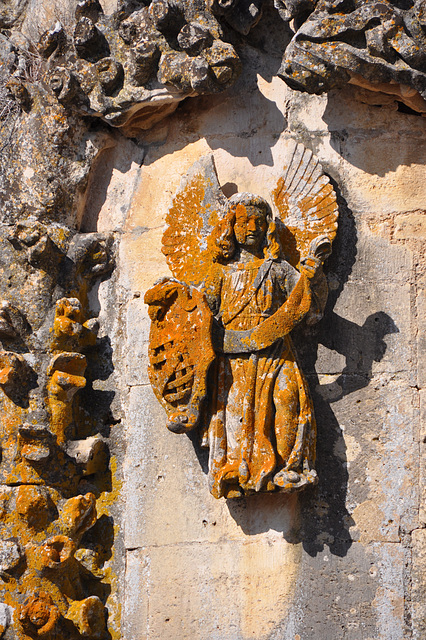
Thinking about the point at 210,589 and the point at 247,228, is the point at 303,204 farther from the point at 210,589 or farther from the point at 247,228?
the point at 210,589

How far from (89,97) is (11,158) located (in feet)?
2.08

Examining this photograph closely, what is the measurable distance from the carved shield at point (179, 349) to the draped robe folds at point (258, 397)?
15 centimetres

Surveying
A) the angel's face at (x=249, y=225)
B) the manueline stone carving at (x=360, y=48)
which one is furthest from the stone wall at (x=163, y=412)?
the angel's face at (x=249, y=225)

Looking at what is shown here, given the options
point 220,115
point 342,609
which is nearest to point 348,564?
point 342,609

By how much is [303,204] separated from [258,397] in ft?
3.97

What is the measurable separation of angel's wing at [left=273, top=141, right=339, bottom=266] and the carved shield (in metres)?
0.69

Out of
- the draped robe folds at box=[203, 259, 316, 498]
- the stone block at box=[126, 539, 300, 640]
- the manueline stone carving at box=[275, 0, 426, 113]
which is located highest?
the manueline stone carving at box=[275, 0, 426, 113]

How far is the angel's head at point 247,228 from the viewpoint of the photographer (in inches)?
219

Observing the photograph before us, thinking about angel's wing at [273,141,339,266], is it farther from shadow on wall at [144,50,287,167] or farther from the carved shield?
the carved shield

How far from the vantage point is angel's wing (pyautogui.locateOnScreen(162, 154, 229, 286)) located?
5.82 m

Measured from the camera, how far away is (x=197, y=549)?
18.3 ft

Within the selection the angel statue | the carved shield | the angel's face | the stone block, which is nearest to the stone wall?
the stone block

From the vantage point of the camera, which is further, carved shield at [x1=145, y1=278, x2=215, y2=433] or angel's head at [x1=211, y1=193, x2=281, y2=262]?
angel's head at [x1=211, y1=193, x2=281, y2=262]

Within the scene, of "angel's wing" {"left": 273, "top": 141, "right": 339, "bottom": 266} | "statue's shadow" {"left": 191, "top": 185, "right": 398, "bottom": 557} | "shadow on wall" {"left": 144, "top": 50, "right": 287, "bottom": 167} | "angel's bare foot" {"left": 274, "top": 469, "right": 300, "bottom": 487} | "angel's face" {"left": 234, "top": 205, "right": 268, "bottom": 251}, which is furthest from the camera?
"shadow on wall" {"left": 144, "top": 50, "right": 287, "bottom": 167}
